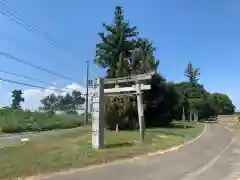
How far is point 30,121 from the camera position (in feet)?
→ 160

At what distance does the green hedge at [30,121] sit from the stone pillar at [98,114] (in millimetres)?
23439

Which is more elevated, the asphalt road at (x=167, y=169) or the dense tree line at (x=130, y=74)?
the dense tree line at (x=130, y=74)

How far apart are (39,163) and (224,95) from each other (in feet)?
468

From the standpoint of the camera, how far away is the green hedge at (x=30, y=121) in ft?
141

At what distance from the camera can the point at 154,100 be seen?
145 ft

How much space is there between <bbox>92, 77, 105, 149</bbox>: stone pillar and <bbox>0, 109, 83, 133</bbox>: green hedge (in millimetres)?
23439

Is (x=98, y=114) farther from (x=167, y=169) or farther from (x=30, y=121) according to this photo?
(x=30, y=121)

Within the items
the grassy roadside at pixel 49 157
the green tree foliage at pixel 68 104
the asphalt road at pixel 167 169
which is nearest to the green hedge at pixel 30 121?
the green tree foliage at pixel 68 104

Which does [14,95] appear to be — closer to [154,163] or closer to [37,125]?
[37,125]

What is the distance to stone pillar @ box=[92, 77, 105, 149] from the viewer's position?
20438 millimetres

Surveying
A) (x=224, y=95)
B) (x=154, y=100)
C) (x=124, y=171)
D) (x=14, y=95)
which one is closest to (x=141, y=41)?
(x=154, y=100)

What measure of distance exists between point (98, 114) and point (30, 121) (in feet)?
97.9

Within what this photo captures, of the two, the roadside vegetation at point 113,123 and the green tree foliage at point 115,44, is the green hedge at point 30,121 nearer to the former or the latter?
the roadside vegetation at point 113,123

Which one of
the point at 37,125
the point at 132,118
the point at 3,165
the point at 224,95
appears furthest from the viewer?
the point at 224,95
